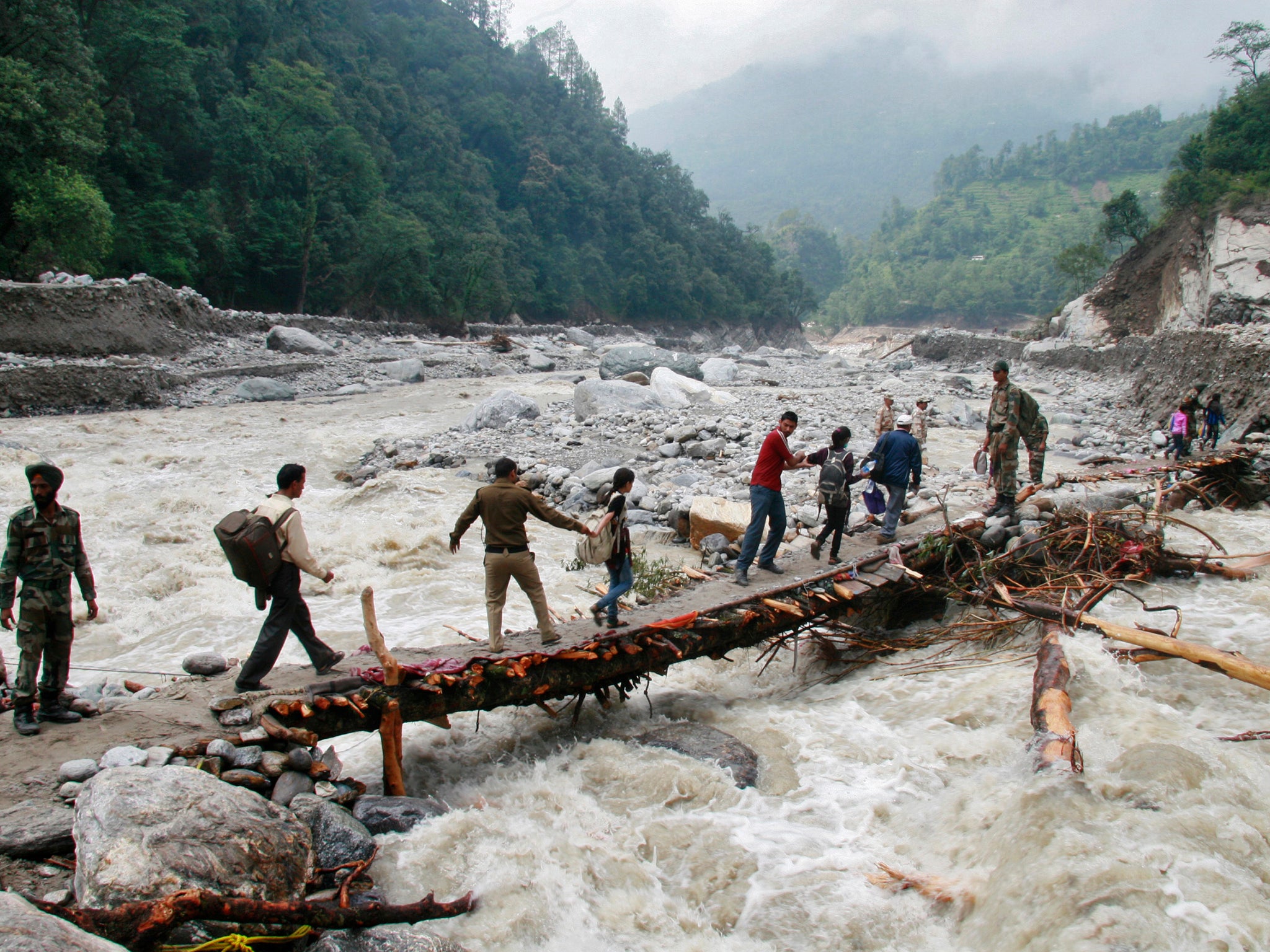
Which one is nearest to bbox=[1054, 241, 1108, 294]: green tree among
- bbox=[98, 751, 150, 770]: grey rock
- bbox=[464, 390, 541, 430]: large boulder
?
bbox=[464, 390, 541, 430]: large boulder

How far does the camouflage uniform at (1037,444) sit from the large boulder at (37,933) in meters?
7.82

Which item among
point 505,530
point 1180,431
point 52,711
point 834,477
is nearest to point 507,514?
point 505,530

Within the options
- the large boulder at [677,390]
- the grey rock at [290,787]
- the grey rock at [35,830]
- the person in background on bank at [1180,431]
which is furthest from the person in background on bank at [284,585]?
the large boulder at [677,390]

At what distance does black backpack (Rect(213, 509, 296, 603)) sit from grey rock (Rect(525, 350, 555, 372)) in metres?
Answer: 26.2

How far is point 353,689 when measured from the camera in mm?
4324

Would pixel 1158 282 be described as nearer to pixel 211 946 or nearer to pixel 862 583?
pixel 862 583

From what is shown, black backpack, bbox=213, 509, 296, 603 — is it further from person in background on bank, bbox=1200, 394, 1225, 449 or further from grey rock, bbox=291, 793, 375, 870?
person in background on bank, bbox=1200, 394, 1225, 449

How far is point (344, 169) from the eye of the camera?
38406mm

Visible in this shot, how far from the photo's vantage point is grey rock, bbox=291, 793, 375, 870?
347cm

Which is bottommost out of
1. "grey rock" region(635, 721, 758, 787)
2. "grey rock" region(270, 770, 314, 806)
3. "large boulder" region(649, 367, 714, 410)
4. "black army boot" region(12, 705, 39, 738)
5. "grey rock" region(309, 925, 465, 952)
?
"grey rock" region(635, 721, 758, 787)

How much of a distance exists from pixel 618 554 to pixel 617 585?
28cm

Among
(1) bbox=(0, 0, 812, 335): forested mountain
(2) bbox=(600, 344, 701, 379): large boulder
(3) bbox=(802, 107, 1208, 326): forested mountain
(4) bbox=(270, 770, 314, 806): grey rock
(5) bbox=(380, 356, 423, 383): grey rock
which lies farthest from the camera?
(3) bbox=(802, 107, 1208, 326): forested mountain

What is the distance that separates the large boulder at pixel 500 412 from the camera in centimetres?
1542

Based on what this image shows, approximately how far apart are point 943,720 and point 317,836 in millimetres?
3875
